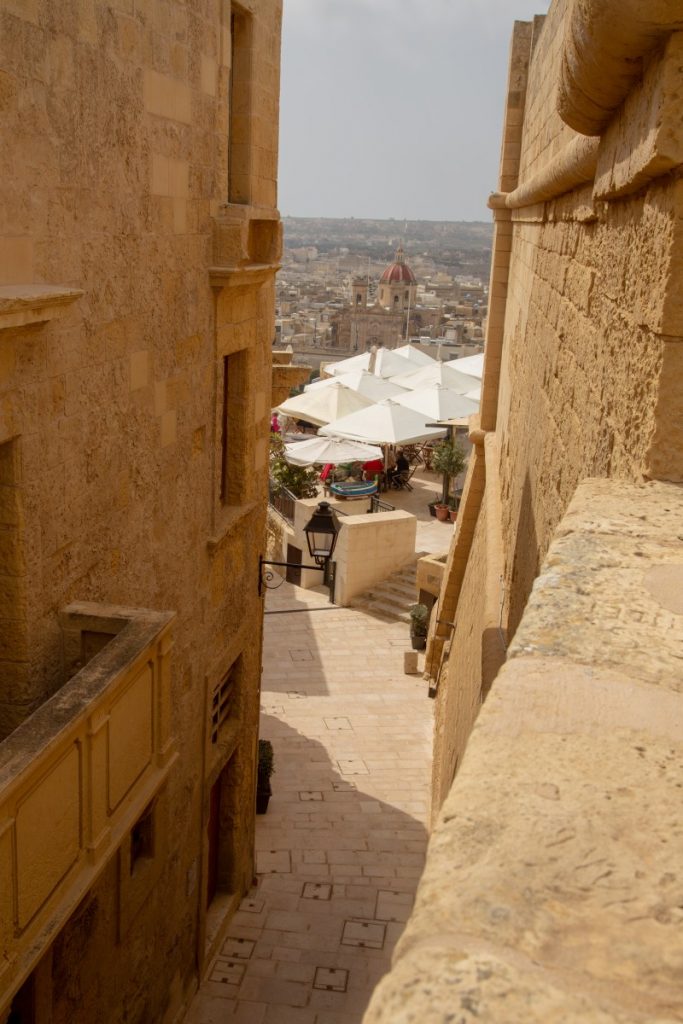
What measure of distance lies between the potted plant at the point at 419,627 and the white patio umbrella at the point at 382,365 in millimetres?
20700

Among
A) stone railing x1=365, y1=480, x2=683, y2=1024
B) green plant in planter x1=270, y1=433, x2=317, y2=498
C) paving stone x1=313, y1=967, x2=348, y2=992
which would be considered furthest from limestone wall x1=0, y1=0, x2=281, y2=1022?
green plant in planter x1=270, y1=433, x2=317, y2=498

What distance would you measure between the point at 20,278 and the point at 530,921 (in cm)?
343

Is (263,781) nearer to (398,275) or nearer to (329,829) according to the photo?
(329,829)

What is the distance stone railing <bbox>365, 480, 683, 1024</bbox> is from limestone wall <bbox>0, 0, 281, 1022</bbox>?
2570 mm

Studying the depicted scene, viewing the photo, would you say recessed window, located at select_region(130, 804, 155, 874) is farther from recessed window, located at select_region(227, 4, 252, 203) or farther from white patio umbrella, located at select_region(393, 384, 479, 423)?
white patio umbrella, located at select_region(393, 384, 479, 423)

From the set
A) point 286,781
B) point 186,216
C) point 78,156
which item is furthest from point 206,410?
point 286,781

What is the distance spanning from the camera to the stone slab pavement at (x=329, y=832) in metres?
7.82

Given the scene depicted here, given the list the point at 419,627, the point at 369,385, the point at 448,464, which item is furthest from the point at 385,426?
the point at 419,627

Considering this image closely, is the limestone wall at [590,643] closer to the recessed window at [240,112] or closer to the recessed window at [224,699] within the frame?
the recessed window at [240,112]

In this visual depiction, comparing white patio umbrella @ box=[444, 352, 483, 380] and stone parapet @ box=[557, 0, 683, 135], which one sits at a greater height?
stone parapet @ box=[557, 0, 683, 135]

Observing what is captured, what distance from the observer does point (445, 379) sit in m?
28.4

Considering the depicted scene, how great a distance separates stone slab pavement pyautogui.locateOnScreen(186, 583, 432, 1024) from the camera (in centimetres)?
782

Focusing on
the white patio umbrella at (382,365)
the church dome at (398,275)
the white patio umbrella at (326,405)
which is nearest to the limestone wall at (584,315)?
the white patio umbrella at (326,405)

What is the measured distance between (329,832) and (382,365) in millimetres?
27390
